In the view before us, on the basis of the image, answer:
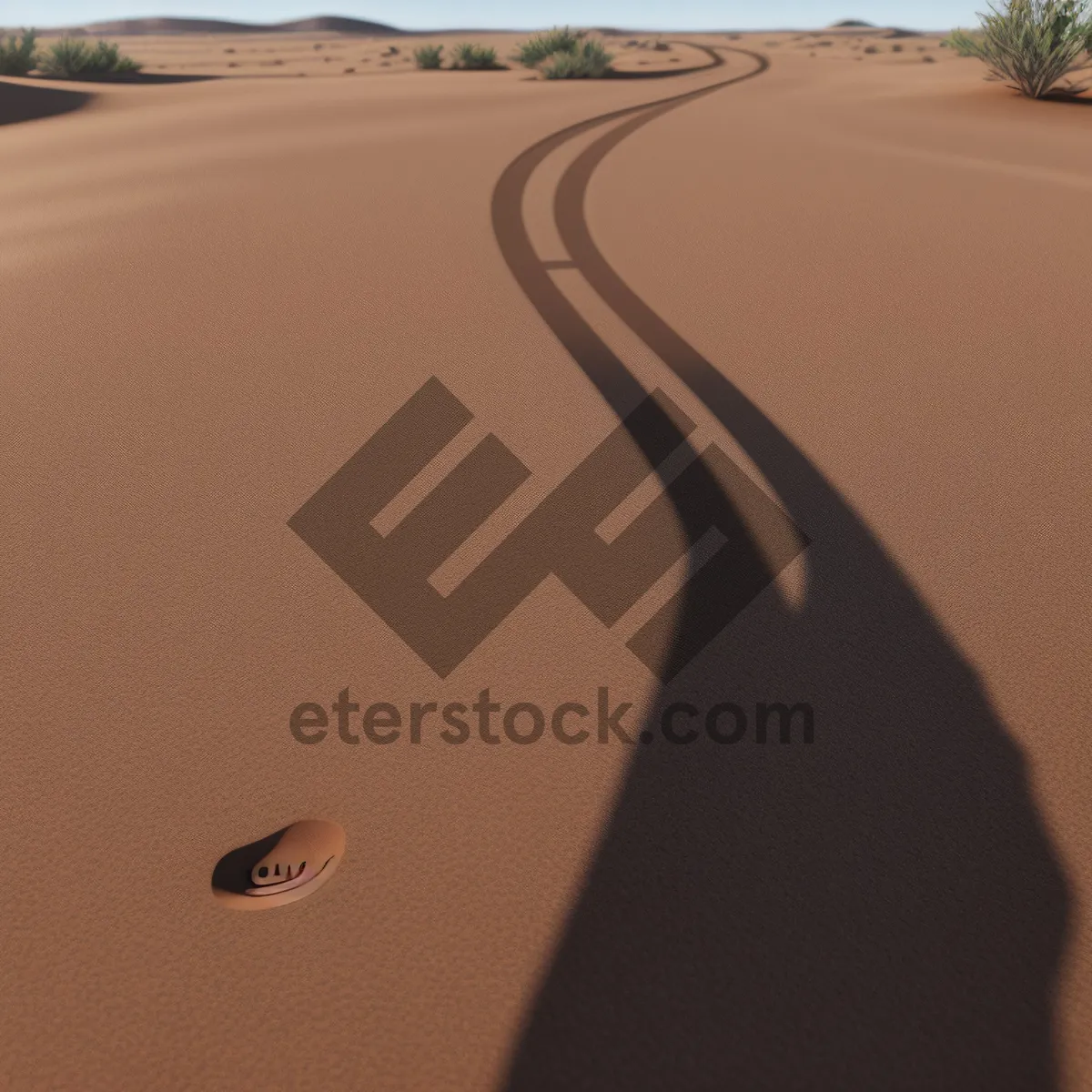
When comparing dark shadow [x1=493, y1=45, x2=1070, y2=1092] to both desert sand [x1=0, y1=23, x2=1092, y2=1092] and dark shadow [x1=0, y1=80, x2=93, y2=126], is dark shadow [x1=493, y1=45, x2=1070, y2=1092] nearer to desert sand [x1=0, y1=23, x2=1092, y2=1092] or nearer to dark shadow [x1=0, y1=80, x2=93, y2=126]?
desert sand [x1=0, y1=23, x2=1092, y2=1092]

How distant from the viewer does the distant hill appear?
136 metres

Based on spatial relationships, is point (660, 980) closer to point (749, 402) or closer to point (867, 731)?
point (867, 731)

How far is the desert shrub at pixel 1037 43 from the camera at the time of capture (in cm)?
1548

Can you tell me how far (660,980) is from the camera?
1996 mm

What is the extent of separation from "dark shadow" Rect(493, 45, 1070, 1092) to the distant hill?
151 metres

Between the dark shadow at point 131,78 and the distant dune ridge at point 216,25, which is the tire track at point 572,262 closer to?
the dark shadow at point 131,78

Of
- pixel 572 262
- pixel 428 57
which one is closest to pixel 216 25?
pixel 428 57

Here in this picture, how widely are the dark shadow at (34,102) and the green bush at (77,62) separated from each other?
7.62 meters

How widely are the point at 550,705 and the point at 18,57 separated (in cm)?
2866

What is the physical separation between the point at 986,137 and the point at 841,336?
30.6 ft

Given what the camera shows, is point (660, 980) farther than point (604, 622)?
No

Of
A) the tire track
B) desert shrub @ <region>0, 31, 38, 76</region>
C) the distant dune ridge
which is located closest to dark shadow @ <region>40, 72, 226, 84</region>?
desert shrub @ <region>0, 31, 38, 76</region>

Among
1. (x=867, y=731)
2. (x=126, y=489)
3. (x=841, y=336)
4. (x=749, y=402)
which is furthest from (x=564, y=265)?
(x=867, y=731)

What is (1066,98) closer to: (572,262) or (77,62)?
(572,262)
